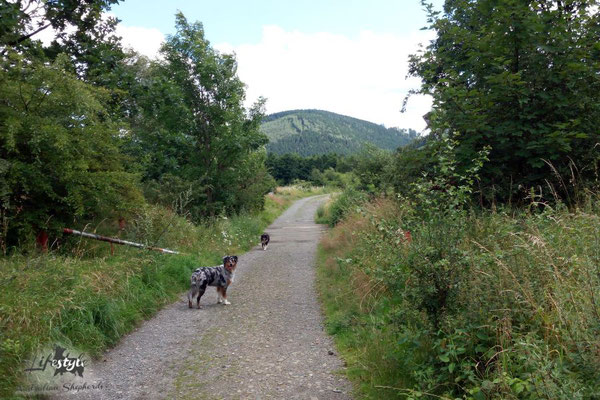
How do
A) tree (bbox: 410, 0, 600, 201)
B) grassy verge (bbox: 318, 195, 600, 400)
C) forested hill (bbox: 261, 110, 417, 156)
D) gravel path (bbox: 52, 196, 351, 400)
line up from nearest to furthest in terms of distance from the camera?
grassy verge (bbox: 318, 195, 600, 400), gravel path (bbox: 52, 196, 351, 400), tree (bbox: 410, 0, 600, 201), forested hill (bbox: 261, 110, 417, 156)

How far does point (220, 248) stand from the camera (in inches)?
513

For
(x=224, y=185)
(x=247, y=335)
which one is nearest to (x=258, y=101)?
(x=224, y=185)

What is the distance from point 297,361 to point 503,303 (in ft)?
8.66

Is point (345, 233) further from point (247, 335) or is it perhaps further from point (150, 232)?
point (247, 335)

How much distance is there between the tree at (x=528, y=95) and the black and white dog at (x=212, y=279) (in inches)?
187

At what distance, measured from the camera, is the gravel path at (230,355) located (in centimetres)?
418

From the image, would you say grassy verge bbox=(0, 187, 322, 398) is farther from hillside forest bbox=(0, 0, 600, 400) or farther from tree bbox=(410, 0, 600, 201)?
tree bbox=(410, 0, 600, 201)

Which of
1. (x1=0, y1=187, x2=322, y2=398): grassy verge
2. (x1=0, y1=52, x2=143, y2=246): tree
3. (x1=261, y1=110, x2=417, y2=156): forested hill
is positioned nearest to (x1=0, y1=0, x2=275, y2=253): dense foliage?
(x1=0, y1=52, x2=143, y2=246): tree

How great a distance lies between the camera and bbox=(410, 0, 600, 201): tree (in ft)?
21.2

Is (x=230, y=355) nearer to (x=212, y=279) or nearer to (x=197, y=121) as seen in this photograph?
(x=212, y=279)

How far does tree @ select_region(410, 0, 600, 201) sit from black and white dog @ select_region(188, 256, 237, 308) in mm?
4738

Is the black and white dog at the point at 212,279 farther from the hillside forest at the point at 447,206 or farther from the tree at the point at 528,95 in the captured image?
the tree at the point at 528,95

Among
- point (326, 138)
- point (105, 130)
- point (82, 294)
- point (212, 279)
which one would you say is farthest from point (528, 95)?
point (326, 138)

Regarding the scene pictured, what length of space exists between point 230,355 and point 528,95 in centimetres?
632
